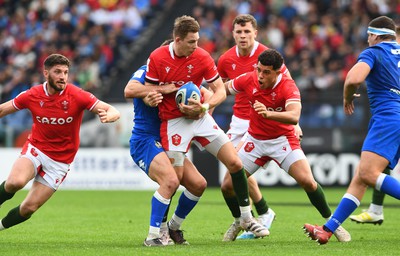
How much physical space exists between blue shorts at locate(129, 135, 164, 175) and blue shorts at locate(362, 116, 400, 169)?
7.90ft

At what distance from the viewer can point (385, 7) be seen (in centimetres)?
2450

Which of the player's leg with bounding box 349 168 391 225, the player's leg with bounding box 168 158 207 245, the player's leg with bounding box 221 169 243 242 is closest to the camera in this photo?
the player's leg with bounding box 168 158 207 245

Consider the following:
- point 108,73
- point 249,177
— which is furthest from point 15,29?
point 249,177

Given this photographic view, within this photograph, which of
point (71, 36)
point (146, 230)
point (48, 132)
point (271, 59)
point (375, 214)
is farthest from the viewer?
point (71, 36)

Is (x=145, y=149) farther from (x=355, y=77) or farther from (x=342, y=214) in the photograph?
(x=355, y=77)

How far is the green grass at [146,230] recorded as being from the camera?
980 centimetres

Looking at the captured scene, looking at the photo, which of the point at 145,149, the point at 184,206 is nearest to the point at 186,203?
the point at 184,206

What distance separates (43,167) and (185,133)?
186 cm

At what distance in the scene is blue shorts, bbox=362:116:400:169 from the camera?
997 centimetres

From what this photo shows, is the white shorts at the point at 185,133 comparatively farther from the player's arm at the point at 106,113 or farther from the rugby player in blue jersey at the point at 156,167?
the player's arm at the point at 106,113

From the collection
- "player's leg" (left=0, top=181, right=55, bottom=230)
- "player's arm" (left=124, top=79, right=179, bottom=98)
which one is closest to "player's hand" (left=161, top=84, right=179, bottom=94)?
"player's arm" (left=124, top=79, right=179, bottom=98)

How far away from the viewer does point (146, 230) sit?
41.0ft

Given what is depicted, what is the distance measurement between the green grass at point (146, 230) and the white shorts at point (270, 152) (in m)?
0.95

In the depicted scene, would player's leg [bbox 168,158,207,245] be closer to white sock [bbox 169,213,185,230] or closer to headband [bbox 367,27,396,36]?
white sock [bbox 169,213,185,230]
